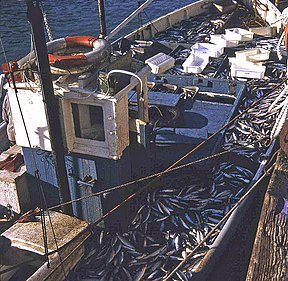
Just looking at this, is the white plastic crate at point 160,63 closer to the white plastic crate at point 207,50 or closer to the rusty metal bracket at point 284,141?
the white plastic crate at point 207,50

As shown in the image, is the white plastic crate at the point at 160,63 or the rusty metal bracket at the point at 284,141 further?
the white plastic crate at the point at 160,63

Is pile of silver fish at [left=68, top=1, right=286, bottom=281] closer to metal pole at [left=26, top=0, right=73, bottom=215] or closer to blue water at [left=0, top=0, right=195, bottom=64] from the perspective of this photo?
metal pole at [left=26, top=0, right=73, bottom=215]

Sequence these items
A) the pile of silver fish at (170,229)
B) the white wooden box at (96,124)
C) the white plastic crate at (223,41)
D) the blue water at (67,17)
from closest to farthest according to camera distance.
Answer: the white wooden box at (96,124) → the pile of silver fish at (170,229) → the white plastic crate at (223,41) → the blue water at (67,17)

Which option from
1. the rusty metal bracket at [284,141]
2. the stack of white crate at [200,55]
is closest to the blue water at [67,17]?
the stack of white crate at [200,55]

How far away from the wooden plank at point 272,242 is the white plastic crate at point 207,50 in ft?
45.1

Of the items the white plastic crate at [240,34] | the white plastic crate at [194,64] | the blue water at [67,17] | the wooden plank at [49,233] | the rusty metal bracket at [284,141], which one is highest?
the rusty metal bracket at [284,141]

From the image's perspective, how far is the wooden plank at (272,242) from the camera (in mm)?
4648

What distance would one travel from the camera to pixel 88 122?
8.34 meters

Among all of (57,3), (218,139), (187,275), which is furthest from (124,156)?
(57,3)

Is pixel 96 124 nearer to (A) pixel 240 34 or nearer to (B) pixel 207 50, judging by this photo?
(B) pixel 207 50

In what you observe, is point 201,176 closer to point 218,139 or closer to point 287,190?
point 218,139

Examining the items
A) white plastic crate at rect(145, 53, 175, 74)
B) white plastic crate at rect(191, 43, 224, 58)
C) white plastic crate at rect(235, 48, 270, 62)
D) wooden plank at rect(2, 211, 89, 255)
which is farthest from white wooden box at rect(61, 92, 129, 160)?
white plastic crate at rect(191, 43, 224, 58)

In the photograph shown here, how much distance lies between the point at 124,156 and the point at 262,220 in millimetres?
4178

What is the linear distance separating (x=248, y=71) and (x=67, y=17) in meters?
22.6
